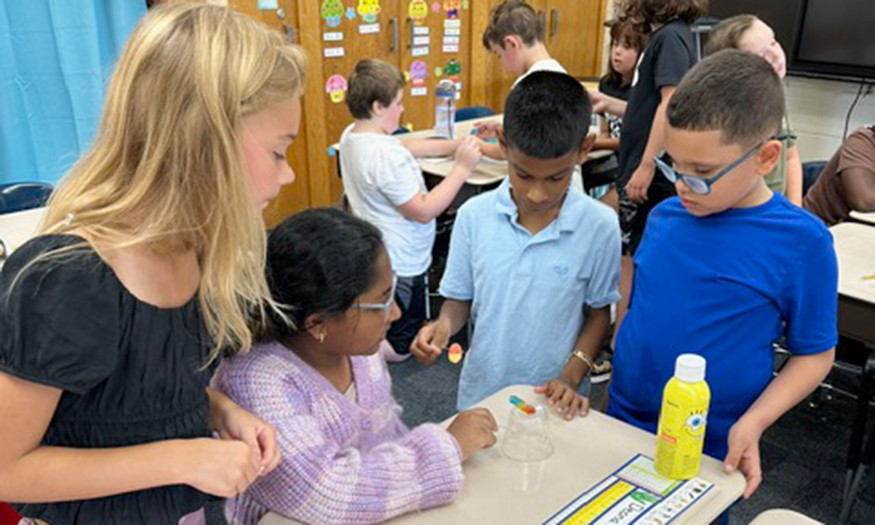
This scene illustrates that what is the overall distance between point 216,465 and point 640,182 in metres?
2.25

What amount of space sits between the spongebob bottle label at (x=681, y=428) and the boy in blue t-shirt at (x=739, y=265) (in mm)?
100

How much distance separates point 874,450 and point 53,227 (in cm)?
222

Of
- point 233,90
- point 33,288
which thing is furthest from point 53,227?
point 233,90

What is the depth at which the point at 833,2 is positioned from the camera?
178 inches

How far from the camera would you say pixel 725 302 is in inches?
47.3

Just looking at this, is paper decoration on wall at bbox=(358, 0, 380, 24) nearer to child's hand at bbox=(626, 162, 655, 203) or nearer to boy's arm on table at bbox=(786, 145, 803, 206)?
child's hand at bbox=(626, 162, 655, 203)

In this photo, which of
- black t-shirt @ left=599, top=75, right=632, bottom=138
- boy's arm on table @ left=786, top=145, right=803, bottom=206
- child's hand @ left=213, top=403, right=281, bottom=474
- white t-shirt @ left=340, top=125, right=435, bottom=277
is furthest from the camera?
black t-shirt @ left=599, top=75, right=632, bottom=138

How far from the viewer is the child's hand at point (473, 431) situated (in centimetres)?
110

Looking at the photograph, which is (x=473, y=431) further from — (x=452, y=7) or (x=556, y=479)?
(x=452, y=7)

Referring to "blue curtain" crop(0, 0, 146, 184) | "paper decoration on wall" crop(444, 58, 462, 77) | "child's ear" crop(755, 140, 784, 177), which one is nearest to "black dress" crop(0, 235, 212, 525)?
"child's ear" crop(755, 140, 784, 177)

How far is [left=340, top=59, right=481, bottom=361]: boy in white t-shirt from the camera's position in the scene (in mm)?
2771

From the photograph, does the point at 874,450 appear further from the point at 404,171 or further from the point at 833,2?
the point at 833,2

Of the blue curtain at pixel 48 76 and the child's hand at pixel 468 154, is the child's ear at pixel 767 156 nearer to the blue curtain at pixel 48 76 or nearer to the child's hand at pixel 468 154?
the child's hand at pixel 468 154

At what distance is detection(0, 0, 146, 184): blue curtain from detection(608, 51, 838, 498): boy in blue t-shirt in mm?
3001
